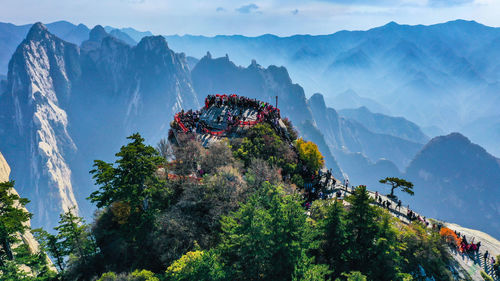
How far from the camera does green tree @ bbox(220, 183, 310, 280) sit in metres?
15.4

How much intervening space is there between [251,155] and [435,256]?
821 inches

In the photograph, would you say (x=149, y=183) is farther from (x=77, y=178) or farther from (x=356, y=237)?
(x=77, y=178)

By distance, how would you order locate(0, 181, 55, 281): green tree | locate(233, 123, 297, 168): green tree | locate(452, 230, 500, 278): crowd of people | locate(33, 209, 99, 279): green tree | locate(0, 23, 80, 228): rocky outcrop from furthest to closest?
1. locate(0, 23, 80, 228): rocky outcrop
2. locate(233, 123, 297, 168): green tree
3. locate(452, 230, 500, 278): crowd of people
4. locate(33, 209, 99, 279): green tree
5. locate(0, 181, 55, 281): green tree

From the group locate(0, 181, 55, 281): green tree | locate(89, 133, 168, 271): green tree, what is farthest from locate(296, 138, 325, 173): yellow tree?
locate(0, 181, 55, 281): green tree

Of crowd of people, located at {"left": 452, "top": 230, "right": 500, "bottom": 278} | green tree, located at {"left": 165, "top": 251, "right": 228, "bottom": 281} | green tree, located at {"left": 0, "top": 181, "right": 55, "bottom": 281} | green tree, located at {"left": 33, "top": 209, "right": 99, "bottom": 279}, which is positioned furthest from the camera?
crowd of people, located at {"left": 452, "top": 230, "right": 500, "bottom": 278}

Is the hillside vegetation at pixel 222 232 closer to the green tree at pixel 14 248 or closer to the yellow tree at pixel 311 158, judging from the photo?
the green tree at pixel 14 248

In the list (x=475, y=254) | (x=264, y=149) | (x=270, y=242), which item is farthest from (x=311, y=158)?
(x=270, y=242)

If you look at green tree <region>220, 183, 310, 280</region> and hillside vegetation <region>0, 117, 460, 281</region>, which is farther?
hillside vegetation <region>0, 117, 460, 281</region>

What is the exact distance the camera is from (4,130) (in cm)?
18612

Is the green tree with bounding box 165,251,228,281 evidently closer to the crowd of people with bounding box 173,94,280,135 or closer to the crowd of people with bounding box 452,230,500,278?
the crowd of people with bounding box 173,94,280,135

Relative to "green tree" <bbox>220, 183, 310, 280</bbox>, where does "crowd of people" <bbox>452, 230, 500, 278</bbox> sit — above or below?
above

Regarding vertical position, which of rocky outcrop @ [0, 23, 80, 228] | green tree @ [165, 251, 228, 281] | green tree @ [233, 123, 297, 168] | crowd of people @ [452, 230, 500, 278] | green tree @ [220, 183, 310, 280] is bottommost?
green tree @ [165, 251, 228, 281]

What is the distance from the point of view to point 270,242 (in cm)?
1522

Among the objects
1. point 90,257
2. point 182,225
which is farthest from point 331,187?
point 90,257
